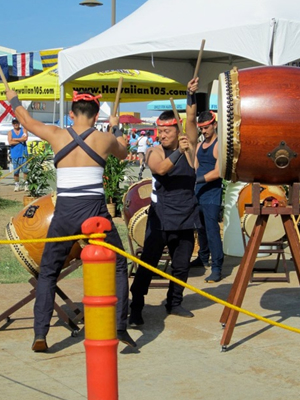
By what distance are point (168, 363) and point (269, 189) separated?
12.7 feet

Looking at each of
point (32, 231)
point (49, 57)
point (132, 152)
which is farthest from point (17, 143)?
point (32, 231)

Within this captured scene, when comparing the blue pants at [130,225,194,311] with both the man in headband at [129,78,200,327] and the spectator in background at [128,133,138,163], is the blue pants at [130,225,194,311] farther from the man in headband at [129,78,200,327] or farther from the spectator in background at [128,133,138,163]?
the spectator in background at [128,133,138,163]

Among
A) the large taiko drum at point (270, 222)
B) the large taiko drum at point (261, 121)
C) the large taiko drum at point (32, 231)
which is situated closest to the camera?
the large taiko drum at point (261, 121)

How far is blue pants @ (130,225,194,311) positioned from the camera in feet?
20.8

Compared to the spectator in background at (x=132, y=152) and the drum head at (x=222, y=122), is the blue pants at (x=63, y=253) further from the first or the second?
the spectator in background at (x=132, y=152)

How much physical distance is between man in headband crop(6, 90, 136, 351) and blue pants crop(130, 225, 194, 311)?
82 cm

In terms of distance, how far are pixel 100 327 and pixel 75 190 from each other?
2081 millimetres

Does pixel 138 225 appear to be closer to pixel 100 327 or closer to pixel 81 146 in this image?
pixel 81 146

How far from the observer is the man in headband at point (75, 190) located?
5.37 meters

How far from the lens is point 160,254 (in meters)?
6.42

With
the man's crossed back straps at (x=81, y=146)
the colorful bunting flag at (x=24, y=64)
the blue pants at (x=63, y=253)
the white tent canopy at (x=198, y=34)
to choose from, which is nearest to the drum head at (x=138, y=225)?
the white tent canopy at (x=198, y=34)

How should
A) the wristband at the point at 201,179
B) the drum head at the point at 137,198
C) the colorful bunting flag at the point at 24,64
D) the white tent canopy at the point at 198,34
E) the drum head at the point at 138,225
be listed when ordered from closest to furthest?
the drum head at the point at 138,225
the wristband at the point at 201,179
the drum head at the point at 137,198
the white tent canopy at the point at 198,34
the colorful bunting flag at the point at 24,64

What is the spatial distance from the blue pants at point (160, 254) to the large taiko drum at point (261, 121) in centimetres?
110

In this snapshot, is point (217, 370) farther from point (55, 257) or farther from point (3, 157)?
point (3, 157)
